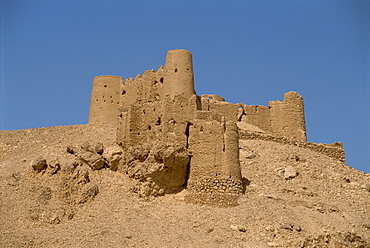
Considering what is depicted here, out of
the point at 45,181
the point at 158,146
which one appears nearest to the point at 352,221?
the point at 158,146

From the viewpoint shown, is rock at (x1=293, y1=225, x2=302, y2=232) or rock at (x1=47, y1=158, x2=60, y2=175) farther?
rock at (x1=47, y1=158, x2=60, y2=175)

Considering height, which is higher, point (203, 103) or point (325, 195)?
point (203, 103)

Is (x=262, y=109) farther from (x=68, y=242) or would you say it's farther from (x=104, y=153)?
(x=68, y=242)

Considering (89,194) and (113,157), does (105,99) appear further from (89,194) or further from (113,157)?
(89,194)

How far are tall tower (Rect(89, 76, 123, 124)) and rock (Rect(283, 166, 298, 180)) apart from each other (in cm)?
1182

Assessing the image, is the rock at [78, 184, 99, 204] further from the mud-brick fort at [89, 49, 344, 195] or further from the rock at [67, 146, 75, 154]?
the rock at [67, 146, 75, 154]

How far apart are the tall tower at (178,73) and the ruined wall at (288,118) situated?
7237 mm

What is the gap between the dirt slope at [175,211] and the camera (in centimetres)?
2391

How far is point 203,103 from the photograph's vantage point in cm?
3562

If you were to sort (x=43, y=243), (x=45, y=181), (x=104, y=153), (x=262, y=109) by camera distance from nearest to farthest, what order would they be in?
(x=43, y=243) → (x=45, y=181) → (x=104, y=153) → (x=262, y=109)

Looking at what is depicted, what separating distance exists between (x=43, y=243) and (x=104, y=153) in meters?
6.79

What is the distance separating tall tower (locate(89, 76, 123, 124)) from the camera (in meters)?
38.9

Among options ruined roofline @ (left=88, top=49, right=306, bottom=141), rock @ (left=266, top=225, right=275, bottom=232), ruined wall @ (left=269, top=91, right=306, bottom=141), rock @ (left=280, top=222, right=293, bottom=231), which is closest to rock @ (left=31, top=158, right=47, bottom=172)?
ruined roofline @ (left=88, top=49, right=306, bottom=141)

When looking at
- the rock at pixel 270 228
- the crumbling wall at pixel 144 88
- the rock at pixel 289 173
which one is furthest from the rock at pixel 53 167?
the rock at pixel 289 173
